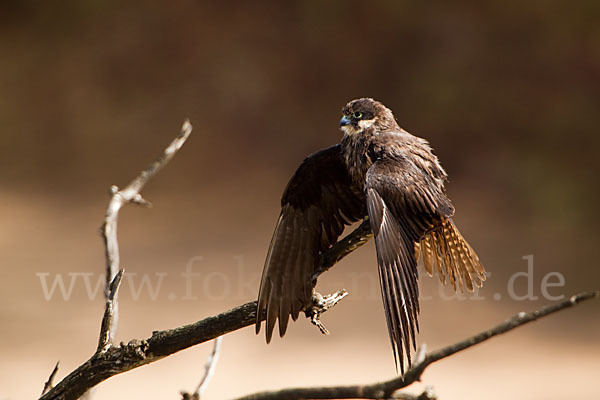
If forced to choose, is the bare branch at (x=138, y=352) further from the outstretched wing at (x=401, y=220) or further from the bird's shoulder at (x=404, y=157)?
the bird's shoulder at (x=404, y=157)

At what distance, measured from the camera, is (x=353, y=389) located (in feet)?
3.30

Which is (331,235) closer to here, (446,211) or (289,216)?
(289,216)

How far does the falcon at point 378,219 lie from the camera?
5.90ft

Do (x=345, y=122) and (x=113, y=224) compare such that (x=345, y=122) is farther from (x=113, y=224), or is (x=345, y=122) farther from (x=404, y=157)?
(x=113, y=224)

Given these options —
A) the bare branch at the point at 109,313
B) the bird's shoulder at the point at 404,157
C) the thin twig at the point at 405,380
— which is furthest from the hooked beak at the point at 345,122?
the thin twig at the point at 405,380

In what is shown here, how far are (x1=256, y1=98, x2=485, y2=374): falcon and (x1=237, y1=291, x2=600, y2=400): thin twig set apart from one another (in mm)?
486

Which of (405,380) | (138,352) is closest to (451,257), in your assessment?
(138,352)

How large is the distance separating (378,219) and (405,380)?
0.85 m

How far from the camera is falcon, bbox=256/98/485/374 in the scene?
5.90 ft

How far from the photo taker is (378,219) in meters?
1.84

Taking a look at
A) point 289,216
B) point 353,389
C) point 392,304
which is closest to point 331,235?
point 289,216

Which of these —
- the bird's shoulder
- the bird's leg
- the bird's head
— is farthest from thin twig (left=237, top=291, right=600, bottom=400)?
the bird's head

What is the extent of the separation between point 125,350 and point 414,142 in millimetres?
1131

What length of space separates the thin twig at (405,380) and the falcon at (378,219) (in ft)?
1.59
